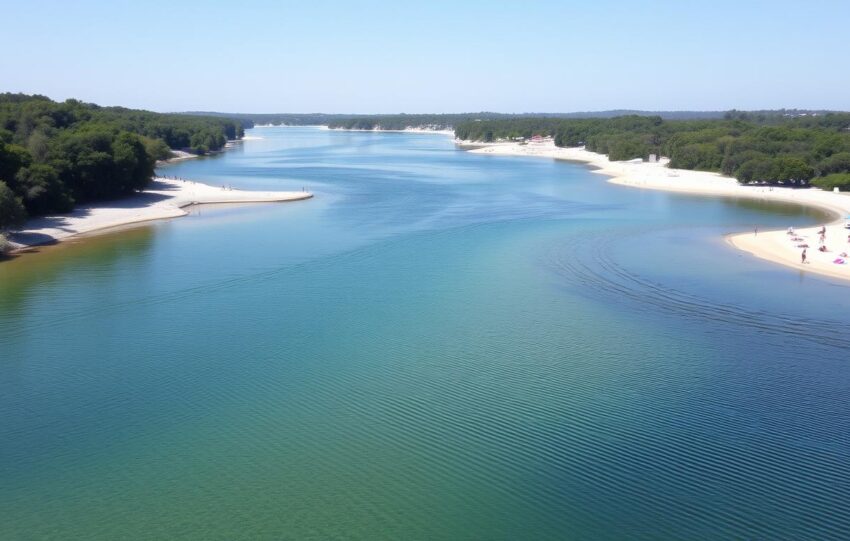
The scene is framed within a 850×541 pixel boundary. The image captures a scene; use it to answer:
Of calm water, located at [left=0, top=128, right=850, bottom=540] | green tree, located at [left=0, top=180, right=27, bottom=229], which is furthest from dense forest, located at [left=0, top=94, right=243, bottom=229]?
calm water, located at [left=0, top=128, right=850, bottom=540]

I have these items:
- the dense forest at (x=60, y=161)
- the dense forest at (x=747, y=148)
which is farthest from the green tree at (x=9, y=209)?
the dense forest at (x=747, y=148)

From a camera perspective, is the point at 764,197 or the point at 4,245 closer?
the point at 4,245

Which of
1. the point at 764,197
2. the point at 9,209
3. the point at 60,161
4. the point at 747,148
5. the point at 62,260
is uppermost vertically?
the point at 747,148

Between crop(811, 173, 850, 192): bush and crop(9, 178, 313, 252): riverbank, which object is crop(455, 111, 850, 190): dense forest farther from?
crop(9, 178, 313, 252): riverbank

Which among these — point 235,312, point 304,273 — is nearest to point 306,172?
point 304,273

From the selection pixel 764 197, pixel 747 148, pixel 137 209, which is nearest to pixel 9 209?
pixel 137 209

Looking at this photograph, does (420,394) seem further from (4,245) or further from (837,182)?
(837,182)
